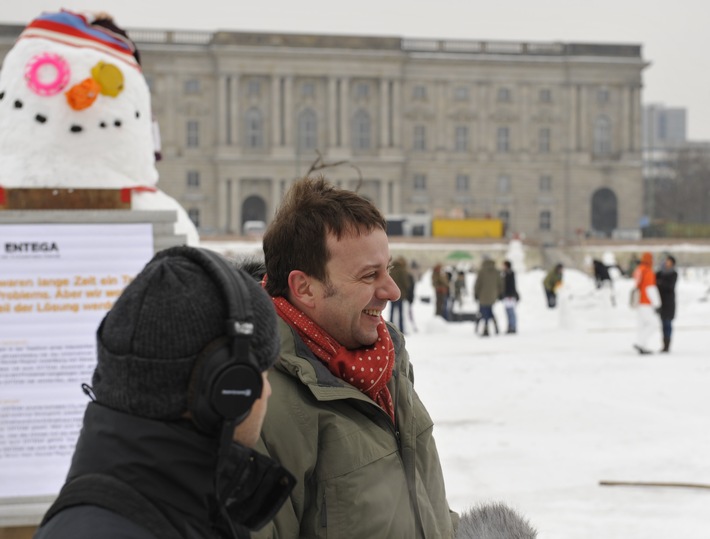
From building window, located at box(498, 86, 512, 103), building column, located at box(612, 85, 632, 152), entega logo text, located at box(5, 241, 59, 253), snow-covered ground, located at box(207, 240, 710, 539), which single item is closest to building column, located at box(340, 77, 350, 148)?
building window, located at box(498, 86, 512, 103)

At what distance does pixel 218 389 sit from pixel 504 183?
7205 cm

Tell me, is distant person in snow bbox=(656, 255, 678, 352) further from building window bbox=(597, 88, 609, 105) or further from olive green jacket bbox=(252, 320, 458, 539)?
building window bbox=(597, 88, 609, 105)

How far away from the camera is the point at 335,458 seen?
7.41 feet

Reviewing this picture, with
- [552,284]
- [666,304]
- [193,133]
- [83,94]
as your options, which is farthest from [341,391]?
[193,133]

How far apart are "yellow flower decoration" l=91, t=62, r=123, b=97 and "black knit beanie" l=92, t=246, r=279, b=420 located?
510cm

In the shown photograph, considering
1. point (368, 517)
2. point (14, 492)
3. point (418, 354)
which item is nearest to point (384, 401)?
point (368, 517)

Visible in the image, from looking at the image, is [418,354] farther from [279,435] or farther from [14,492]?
[279,435]

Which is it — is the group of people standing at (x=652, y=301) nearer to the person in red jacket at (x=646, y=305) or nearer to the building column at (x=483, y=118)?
the person in red jacket at (x=646, y=305)

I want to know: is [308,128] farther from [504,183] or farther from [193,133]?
[504,183]

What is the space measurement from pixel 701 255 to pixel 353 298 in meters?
58.9

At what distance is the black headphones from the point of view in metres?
1.51

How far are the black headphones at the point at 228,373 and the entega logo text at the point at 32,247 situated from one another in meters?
3.69

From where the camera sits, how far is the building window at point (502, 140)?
72562 mm

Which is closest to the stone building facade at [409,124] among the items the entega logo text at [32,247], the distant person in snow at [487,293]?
the distant person in snow at [487,293]
